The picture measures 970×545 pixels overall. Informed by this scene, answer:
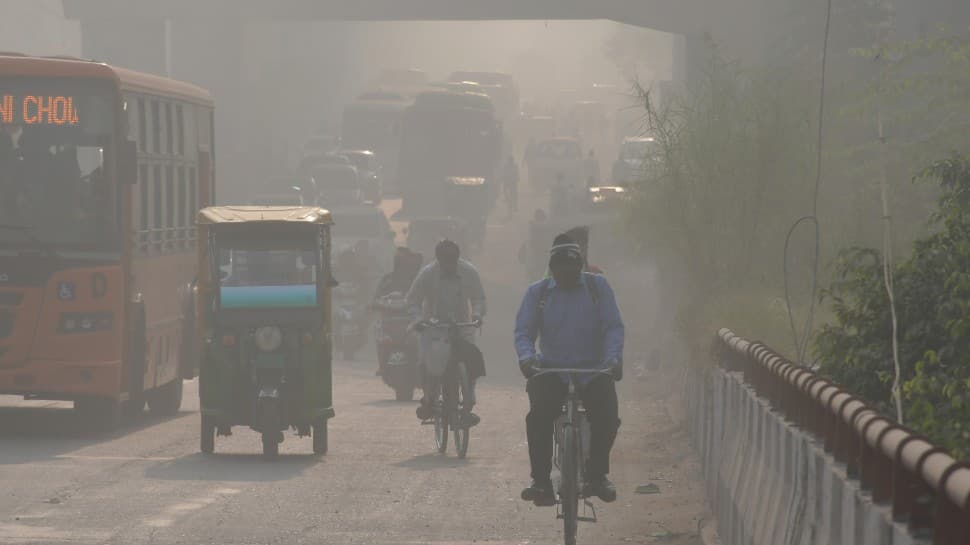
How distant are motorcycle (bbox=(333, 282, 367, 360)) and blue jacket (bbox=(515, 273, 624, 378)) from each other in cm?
2292

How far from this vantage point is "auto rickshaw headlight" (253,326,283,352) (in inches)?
641

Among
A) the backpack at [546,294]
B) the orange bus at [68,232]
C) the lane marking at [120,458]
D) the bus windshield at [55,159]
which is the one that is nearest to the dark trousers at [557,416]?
the backpack at [546,294]

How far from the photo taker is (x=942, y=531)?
4.63 m

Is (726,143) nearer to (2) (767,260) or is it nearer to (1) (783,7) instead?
(2) (767,260)

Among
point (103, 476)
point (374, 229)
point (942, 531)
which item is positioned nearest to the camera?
point (942, 531)

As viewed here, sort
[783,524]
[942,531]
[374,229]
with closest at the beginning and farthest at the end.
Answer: [942,531], [783,524], [374,229]

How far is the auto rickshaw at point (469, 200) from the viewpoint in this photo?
200 feet

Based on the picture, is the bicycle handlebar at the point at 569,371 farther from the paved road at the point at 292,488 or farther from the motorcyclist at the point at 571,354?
the paved road at the point at 292,488

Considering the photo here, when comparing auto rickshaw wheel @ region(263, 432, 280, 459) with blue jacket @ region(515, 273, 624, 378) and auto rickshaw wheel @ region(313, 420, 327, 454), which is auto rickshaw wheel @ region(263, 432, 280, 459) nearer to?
auto rickshaw wheel @ region(313, 420, 327, 454)

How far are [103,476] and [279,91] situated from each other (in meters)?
81.5

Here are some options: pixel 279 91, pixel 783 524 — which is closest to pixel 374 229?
pixel 783 524

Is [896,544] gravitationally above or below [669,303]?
above

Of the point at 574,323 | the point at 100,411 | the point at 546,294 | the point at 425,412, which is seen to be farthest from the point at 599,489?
the point at 100,411

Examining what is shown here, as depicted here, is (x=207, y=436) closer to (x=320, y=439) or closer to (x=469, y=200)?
(x=320, y=439)
